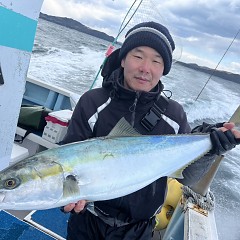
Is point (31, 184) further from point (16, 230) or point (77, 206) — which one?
point (16, 230)

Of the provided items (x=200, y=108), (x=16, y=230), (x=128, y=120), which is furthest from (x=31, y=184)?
(x=200, y=108)

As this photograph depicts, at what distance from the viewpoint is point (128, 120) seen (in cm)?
212

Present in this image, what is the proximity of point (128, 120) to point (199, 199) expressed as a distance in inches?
67.8

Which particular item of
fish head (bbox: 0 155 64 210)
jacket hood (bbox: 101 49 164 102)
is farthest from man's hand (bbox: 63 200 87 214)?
jacket hood (bbox: 101 49 164 102)

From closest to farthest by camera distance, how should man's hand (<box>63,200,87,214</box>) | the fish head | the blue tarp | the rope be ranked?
the fish head → man's hand (<box>63,200,87,214</box>) → the blue tarp → the rope

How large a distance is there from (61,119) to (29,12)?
1954mm

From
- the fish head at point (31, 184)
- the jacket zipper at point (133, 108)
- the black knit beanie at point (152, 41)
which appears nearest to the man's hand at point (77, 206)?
the fish head at point (31, 184)

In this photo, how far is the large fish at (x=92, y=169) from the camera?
142 cm

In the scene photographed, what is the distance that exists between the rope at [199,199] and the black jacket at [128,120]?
4.05 feet

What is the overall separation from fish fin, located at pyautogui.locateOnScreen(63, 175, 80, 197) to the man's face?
85 cm

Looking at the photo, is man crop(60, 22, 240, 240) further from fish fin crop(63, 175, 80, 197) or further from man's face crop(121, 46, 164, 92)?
fish fin crop(63, 175, 80, 197)

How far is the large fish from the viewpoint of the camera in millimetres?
1425

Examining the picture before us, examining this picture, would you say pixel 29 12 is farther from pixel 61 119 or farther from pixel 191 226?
pixel 191 226

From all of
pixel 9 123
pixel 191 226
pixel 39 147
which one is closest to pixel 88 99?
pixel 9 123
